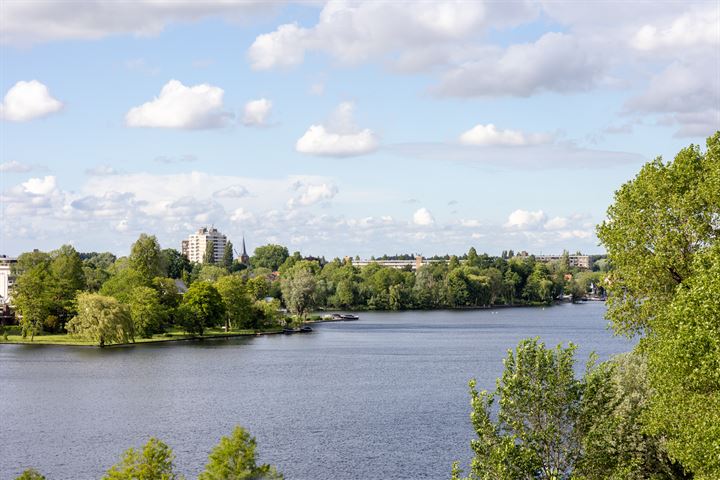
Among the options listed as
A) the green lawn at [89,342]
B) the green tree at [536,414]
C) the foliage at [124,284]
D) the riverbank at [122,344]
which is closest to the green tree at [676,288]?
the green tree at [536,414]

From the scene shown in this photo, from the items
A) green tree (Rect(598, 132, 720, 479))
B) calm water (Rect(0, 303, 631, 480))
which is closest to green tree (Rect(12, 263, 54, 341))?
calm water (Rect(0, 303, 631, 480))

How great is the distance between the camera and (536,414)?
24.9 meters

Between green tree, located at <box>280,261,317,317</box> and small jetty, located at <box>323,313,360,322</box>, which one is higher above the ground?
green tree, located at <box>280,261,317,317</box>

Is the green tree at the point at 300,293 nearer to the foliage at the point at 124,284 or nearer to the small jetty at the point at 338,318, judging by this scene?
the small jetty at the point at 338,318

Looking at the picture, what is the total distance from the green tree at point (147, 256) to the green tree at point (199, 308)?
13.7 meters

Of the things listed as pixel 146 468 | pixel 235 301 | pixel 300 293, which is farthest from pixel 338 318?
pixel 146 468

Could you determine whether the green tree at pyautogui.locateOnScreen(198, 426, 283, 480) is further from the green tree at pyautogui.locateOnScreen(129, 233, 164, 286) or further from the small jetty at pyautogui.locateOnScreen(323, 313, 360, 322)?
the small jetty at pyautogui.locateOnScreen(323, 313, 360, 322)

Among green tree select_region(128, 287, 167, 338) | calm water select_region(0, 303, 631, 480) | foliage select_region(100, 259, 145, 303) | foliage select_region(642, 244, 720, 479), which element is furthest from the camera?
foliage select_region(100, 259, 145, 303)

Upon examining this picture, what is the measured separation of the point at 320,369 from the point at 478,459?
62792 mm

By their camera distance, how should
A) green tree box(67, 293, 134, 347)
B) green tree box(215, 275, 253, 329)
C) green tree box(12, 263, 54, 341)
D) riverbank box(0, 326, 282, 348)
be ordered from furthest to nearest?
green tree box(215, 275, 253, 329) → green tree box(12, 263, 54, 341) → riverbank box(0, 326, 282, 348) → green tree box(67, 293, 134, 347)

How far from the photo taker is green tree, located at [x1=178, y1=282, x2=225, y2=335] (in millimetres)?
120062

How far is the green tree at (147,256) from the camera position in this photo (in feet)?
440

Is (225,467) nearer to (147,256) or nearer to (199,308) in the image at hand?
(199,308)

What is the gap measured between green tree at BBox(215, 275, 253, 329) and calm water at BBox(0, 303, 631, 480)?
427 inches
